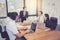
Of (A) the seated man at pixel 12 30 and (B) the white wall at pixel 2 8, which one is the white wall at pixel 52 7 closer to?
(B) the white wall at pixel 2 8

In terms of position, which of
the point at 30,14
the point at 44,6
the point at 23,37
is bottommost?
the point at 23,37

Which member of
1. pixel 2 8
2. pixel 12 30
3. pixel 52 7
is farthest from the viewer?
pixel 52 7

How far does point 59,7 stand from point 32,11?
1.50m

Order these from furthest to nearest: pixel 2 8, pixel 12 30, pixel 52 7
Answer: pixel 52 7 < pixel 2 8 < pixel 12 30

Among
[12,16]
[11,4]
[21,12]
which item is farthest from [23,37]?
[11,4]

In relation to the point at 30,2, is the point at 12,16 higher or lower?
lower

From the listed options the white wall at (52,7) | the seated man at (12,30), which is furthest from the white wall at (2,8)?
the seated man at (12,30)

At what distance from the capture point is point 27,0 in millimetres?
5949

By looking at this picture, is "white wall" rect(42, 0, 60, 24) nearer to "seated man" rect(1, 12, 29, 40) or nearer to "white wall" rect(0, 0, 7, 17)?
"white wall" rect(0, 0, 7, 17)

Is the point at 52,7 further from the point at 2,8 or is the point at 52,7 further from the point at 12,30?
the point at 12,30

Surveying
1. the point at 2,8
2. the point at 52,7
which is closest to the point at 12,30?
the point at 2,8

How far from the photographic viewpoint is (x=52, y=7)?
18.6 feet

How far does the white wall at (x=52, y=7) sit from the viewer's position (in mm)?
5359

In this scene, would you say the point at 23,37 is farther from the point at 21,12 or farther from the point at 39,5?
the point at 39,5
